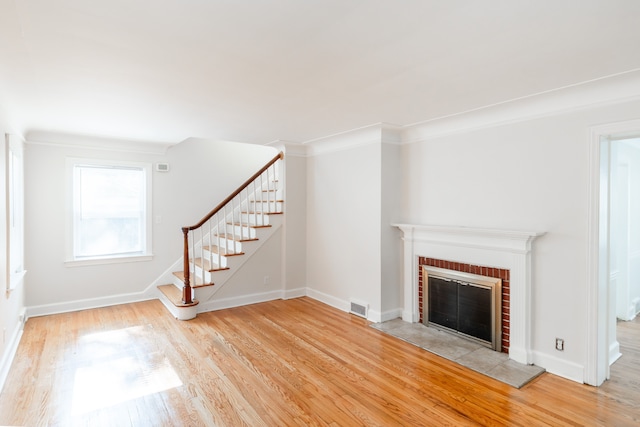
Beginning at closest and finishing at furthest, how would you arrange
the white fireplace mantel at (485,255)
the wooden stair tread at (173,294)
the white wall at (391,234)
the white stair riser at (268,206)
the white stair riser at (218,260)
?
the white fireplace mantel at (485,255) < the white wall at (391,234) < the wooden stair tread at (173,294) < the white stair riser at (218,260) < the white stair riser at (268,206)

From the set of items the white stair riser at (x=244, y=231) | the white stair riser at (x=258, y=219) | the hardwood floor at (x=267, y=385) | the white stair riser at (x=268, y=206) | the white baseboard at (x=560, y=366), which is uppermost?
the white stair riser at (x=268, y=206)

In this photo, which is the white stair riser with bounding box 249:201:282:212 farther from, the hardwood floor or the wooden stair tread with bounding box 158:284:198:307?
the hardwood floor

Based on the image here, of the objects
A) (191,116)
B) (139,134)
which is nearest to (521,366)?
(191,116)

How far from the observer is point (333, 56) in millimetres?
2205

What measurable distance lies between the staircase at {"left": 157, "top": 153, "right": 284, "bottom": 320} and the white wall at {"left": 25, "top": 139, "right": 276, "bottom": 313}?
1.07 feet

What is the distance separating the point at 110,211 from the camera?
5.11 m

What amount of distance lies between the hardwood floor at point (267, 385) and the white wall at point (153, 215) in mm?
836

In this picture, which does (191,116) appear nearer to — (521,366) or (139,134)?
(139,134)

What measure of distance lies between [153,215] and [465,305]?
4526mm

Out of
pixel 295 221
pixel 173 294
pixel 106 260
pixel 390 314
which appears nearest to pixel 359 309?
pixel 390 314

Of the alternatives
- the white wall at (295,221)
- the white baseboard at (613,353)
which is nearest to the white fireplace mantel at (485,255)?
the white baseboard at (613,353)

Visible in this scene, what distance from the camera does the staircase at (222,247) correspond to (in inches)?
183

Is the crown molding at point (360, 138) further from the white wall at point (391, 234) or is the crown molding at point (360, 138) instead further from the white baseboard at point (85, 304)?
the white baseboard at point (85, 304)

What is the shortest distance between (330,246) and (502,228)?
7.91 ft
